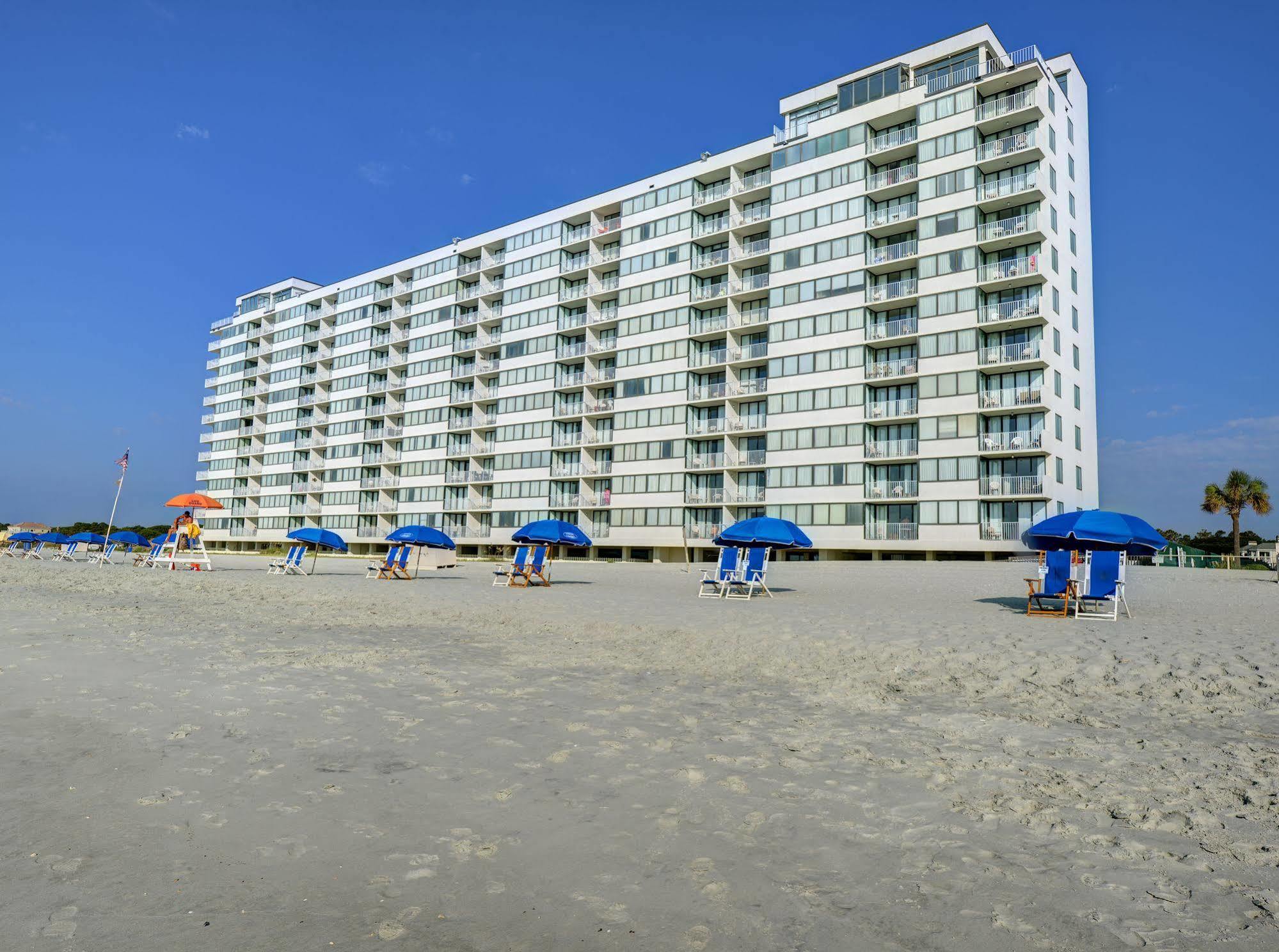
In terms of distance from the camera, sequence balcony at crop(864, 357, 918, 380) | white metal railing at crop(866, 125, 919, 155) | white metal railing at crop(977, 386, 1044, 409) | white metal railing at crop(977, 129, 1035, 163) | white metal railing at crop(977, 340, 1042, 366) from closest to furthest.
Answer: white metal railing at crop(977, 386, 1044, 409), white metal railing at crop(977, 340, 1042, 366), white metal railing at crop(977, 129, 1035, 163), balcony at crop(864, 357, 918, 380), white metal railing at crop(866, 125, 919, 155)

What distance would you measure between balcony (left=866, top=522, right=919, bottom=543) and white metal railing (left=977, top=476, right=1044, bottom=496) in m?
3.95

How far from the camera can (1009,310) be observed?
143 feet

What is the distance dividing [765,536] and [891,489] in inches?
1051

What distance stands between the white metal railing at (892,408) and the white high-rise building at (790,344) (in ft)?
0.59

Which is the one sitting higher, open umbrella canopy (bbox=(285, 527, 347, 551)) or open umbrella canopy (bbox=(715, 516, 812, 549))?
open umbrella canopy (bbox=(715, 516, 812, 549))

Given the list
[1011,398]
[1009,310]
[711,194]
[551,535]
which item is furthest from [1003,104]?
[551,535]

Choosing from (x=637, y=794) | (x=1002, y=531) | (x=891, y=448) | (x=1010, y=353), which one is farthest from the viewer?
(x=891, y=448)

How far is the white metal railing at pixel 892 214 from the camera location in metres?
48.0

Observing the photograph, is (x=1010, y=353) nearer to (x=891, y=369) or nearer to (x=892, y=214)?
(x=891, y=369)

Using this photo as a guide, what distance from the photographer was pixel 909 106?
4850cm

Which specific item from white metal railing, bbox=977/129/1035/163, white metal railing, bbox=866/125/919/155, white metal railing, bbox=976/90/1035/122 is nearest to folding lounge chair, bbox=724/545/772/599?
white metal railing, bbox=977/129/1035/163

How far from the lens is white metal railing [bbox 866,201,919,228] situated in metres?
48.0

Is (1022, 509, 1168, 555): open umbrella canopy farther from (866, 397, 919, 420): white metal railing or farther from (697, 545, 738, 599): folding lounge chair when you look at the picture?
(866, 397, 919, 420): white metal railing

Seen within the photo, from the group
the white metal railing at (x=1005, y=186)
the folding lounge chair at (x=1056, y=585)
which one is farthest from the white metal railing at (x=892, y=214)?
the folding lounge chair at (x=1056, y=585)
